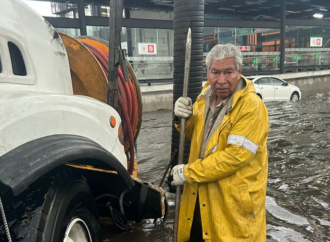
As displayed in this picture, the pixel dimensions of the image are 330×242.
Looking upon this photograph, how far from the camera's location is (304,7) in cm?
1980

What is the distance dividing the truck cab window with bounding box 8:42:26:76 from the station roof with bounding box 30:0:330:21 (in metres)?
14.8

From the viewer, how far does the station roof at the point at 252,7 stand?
16.2m

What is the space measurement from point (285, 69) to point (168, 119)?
38.2 feet

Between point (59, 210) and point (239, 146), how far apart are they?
1.10 metres

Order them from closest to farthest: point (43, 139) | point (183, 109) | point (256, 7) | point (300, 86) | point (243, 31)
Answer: point (43, 139) → point (183, 109) → point (300, 86) → point (243, 31) → point (256, 7)

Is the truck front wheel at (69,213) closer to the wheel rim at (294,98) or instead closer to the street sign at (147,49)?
the street sign at (147,49)

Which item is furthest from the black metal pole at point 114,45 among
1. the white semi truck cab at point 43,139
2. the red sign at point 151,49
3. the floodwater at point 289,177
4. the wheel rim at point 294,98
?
the wheel rim at point 294,98

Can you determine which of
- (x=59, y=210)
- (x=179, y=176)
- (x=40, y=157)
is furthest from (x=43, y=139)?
(x=179, y=176)

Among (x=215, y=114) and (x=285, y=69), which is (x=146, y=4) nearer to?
(x=285, y=69)

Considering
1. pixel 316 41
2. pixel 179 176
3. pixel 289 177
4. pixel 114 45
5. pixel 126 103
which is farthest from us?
pixel 316 41

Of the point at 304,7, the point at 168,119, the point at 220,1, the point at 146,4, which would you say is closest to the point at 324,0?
the point at 304,7

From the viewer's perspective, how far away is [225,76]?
2.03 meters

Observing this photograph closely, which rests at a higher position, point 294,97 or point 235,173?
point 235,173

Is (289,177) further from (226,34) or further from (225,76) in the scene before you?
(226,34)
